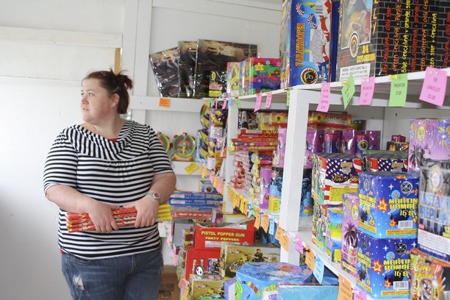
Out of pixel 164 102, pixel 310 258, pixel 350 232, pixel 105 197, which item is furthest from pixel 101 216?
pixel 164 102

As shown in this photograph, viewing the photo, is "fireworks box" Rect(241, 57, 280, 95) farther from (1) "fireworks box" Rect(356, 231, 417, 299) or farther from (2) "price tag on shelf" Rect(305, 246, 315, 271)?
(1) "fireworks box" Rect(356, 231, 417, 299)

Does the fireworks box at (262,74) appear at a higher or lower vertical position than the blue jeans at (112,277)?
higher

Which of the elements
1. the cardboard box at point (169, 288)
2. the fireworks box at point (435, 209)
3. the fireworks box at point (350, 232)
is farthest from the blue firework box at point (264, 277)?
the cardboard box at point (169, 288)

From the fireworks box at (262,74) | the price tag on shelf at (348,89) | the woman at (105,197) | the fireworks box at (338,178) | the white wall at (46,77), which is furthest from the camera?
the white wall at (46,77)

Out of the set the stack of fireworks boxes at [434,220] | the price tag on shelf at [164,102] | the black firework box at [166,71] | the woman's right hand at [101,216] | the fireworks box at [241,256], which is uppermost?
the black firework box at [166,71]

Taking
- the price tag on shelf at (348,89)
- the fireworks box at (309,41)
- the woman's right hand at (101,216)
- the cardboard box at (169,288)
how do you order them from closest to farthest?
1. the price tag on shelf at (348,89)
2. the fireworks box at (309,41)
3. the woman's right hand at (101,216)
4. the cardboard box at (169,288)

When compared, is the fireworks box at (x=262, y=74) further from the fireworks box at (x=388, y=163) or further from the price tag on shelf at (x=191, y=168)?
the price tag on shelf at (x=191, y=168)

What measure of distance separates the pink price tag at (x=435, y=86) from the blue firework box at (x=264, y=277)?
859mm

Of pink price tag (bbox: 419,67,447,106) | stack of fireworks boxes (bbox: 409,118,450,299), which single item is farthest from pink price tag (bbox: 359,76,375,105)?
pink price tag (bbox: 419,67,447,106)

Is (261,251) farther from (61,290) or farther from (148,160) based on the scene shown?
(61,290)

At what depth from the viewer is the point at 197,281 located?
2.70 meters

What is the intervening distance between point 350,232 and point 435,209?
336 mm

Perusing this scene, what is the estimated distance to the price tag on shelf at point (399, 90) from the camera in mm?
1200

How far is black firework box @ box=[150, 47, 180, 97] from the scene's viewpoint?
14.7 feet
